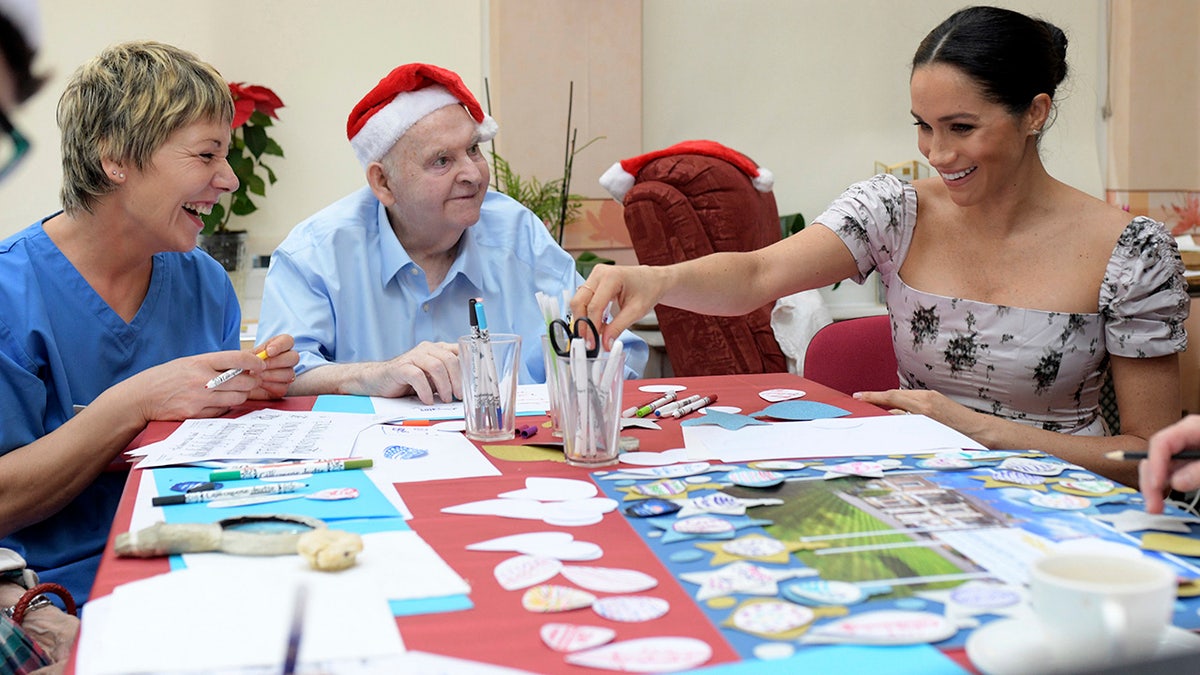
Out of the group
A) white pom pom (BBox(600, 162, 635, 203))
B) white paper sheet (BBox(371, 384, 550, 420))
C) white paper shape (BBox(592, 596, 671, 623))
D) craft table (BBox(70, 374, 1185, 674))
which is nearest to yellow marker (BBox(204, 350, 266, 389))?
Answer: white paper sheet (BBox(371, 384, 550, 420))

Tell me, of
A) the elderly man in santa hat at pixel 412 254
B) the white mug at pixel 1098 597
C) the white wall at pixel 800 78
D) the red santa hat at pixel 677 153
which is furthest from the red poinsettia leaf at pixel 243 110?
the white mug at pixel 1098 597

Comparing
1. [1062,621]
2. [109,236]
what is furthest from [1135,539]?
[109,236]

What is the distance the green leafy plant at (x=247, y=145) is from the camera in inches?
154

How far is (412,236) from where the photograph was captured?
227 cm

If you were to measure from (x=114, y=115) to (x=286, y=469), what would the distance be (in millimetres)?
829

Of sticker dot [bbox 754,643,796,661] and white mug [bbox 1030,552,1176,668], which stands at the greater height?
white mug [bbox 1030,552,1176,668]

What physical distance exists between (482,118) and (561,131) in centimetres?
200

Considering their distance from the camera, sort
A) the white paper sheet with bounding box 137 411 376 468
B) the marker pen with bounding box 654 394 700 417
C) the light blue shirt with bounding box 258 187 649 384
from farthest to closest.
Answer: the light blue shirt with bounding box 258 187 649 384, the marker pen with bounding box 654 394 700 417, the white paper sheet with bounding box 137 411 376 468

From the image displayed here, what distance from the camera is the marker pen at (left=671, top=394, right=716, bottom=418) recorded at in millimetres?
1581

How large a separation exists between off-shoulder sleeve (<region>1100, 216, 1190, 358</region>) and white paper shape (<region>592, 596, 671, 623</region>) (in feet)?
3.93

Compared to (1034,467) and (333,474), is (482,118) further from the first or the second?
(1034,467)

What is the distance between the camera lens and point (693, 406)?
5.30 feet

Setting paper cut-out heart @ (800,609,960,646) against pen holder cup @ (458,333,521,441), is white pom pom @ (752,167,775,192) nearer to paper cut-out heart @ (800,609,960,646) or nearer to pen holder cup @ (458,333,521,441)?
pen holder cup @ (458,333,521,441)

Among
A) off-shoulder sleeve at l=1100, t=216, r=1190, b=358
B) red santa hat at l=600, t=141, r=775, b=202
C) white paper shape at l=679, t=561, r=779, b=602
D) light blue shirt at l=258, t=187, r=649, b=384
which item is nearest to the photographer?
white paper shape at l=679, t=561, r=779, b=602
